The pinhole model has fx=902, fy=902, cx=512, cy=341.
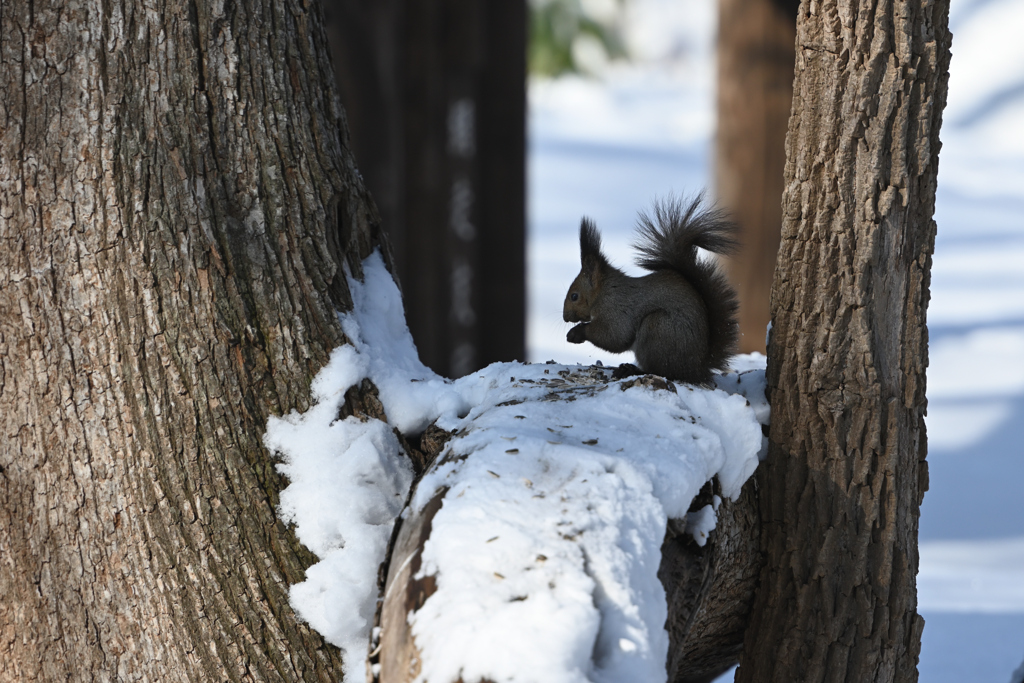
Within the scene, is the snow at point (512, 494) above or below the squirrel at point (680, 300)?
below

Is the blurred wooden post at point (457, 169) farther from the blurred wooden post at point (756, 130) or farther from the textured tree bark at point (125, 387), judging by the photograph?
the textured tree bark at point (125, 387)

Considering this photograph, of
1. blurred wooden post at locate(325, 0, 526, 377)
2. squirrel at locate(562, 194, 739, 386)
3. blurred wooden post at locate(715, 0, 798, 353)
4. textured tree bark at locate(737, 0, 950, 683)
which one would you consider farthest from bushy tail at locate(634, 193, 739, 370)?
blurred wooden post at locate(715, 0, 798, 353)

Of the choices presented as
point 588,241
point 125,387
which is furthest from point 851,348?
point 125,387

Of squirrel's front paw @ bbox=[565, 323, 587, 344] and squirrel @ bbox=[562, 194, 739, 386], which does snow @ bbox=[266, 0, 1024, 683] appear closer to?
squirrel @ bbox=[562, 194, 739, 386]

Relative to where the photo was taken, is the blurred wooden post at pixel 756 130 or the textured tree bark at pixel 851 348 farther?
the blurred wooden post at pixel 756 130

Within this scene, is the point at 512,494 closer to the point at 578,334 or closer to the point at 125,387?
the point at 125,387

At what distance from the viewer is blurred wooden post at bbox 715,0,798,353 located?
13.0ft

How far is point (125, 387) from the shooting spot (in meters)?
1.35

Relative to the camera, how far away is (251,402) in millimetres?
1396

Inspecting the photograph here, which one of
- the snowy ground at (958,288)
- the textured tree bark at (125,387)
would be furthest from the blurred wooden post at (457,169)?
the textured tree bark at (125,387)

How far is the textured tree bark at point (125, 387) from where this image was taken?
133 centimetres

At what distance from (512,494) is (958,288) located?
5.20 m

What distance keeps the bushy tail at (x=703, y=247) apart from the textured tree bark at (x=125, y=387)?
81 cm

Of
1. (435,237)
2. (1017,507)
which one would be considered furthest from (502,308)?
(1017,507)
